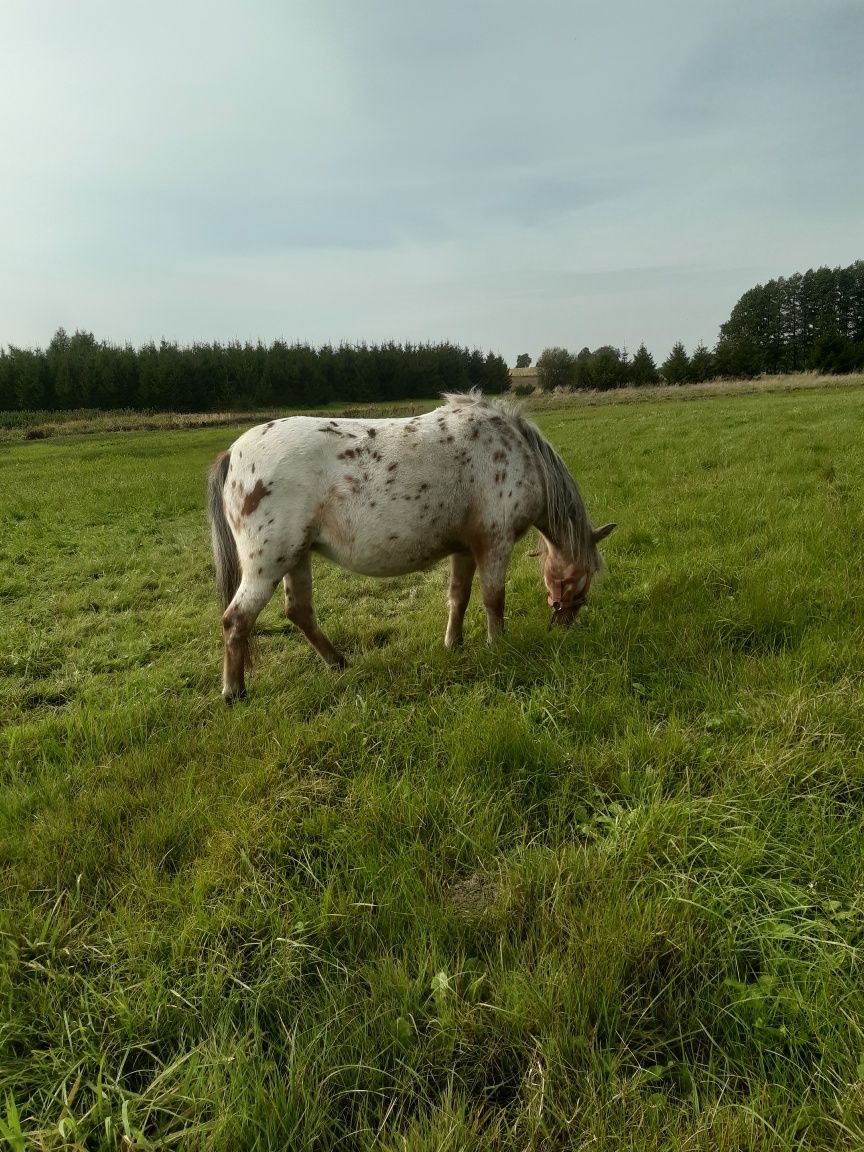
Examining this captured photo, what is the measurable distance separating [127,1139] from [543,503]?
426cm

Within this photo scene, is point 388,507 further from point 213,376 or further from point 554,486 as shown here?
point 213,376

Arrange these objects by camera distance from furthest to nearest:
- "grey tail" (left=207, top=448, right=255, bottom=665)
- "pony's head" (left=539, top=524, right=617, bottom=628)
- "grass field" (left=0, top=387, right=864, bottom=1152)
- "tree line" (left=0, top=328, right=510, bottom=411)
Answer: "tree line" (left=0, top=328, right=510, bottom=411)
"pony's head" (left=539, top=524, right=617, bottom=628)
"grey tail" (left=207, top=448, right=255, bottom=665)
"grass field" (left=0, top=387, right=864, bottom=1152)

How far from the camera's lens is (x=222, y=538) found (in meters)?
4.50

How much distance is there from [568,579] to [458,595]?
3.23ft

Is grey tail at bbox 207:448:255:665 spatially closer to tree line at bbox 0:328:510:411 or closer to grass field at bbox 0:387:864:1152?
grass field at bbox 0:387:864:1152

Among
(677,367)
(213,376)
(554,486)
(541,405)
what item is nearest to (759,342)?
(677,367)

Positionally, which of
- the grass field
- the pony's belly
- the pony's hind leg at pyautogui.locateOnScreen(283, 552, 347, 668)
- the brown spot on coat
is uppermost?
the brown spot on coat

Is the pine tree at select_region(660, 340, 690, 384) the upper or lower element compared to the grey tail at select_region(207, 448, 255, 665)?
upper

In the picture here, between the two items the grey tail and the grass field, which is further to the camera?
the grey tail

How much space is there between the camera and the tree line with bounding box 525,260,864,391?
2539 inches

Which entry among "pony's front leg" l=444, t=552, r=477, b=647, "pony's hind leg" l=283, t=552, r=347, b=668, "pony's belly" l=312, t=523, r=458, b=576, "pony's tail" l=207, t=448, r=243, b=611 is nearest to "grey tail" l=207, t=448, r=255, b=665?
"pony's tail" l=207, t=448, r=243, b=611

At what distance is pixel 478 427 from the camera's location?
4.45 meters

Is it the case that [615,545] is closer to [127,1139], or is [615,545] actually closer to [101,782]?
[101,782]

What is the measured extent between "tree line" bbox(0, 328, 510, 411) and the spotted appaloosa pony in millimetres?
59789
